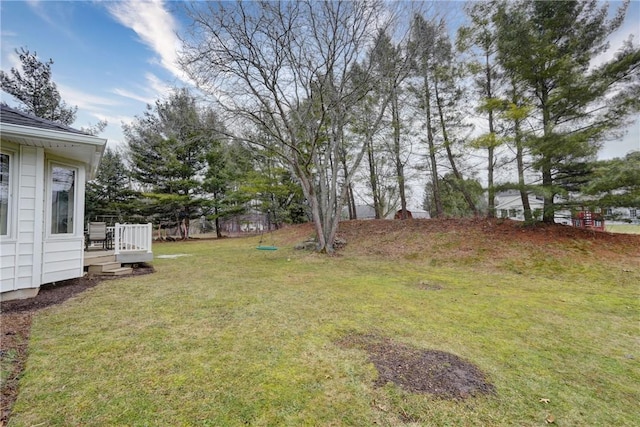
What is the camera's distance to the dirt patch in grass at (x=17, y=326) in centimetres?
214

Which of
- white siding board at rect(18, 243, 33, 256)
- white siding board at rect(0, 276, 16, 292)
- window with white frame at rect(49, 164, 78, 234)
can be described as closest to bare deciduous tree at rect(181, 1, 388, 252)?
window with white frame at rect(49, 164, 78, 234)

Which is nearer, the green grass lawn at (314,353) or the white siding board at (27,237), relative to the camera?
the green grass lawn at (314,353)

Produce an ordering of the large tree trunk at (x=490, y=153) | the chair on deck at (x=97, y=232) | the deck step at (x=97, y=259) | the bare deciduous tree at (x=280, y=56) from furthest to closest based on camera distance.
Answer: the large tree trunk at (x=490, y=153) → the bare deciduous tree at (x=280, y=56) → the chair on deck at (x=97, y=232) → the deck step at (x=97, y=259)

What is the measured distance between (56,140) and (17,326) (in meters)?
2.72

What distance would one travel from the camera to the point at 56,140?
4402 mm

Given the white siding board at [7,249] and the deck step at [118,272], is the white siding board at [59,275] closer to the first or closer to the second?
the white siding board at [7,249]

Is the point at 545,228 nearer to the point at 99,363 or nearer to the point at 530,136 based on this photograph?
the point at 530,136

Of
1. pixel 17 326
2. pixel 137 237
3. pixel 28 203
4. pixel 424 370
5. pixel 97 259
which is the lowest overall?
pixel 424 370

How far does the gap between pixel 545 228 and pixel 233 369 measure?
9.84m

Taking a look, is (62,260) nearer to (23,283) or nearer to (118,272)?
(23,283)

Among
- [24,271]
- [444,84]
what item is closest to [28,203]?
[24,271]

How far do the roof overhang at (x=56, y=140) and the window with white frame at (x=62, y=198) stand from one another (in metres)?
0.33

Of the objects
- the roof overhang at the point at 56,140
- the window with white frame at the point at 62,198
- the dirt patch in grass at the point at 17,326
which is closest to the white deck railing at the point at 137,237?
the dirt patch in grass at the point at 17,326

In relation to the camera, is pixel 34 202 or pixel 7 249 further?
pixel 34 202
